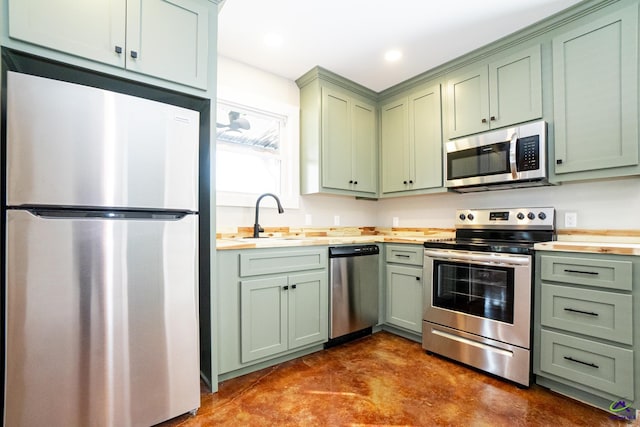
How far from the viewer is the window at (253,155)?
262 centimetres

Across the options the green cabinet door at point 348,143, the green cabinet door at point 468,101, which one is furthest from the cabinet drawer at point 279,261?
the green cabinet door at point 468,101

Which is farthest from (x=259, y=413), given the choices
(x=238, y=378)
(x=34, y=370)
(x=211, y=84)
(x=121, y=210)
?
(x=211, y=84)

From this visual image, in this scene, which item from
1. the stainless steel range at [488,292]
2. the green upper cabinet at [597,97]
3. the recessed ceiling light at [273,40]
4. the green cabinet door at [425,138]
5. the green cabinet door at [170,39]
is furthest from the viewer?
the green cabinet door at [425,138]

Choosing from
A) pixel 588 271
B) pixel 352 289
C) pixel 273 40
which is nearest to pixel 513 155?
pixel 588 271

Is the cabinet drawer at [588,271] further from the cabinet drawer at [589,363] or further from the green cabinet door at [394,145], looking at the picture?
the green cabinet door at [394,145]

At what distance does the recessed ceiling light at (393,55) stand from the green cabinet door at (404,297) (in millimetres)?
1851

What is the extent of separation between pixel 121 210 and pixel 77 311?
18.5 inches

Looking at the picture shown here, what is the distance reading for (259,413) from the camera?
64.8 inches

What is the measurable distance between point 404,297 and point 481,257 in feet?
2.66

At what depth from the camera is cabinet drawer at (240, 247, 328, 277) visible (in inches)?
78.9

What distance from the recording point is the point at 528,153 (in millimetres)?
2186

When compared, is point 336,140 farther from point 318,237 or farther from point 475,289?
point 475,289

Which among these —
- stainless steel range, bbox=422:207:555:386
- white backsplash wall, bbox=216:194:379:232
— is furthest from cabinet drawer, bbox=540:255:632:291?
white backsplash wall, bbox=216:194:379:232

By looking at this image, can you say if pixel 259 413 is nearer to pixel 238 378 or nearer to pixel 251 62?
pixel 238 378
